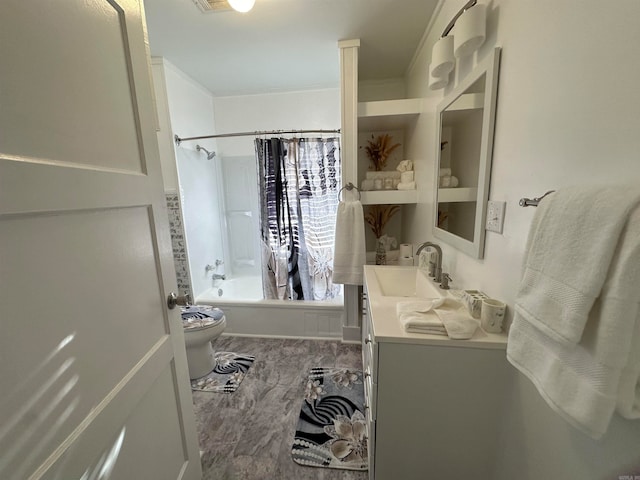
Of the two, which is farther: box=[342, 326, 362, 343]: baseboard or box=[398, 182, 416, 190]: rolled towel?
box=[342, 326, 362, 343]: baseboard

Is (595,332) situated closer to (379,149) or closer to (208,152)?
(379,149)

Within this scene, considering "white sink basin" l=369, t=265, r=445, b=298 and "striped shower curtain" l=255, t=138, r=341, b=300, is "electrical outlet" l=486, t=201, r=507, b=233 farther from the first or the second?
"striped shower curtain" l=255, t=138, r=341, b=300

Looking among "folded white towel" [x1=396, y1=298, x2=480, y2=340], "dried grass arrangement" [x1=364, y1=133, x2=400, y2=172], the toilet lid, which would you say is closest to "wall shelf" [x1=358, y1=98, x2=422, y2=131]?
"dried grass arrangement" [x1=364, y1=133, x2=400, y2=172]

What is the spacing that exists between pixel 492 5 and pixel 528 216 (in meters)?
0.84

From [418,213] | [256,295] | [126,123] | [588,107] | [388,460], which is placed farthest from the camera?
[256,295]

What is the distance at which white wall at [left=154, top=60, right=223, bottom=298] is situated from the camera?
2242mm

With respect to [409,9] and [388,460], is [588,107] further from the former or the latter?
[409,9]

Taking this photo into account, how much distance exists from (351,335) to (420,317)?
1.49 meters

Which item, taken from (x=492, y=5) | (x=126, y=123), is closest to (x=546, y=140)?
(x=492, y=5)

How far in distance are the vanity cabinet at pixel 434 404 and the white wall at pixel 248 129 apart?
243 centimetres

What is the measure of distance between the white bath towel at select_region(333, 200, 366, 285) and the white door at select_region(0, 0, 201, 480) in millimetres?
1389

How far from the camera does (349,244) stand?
6.83 feet

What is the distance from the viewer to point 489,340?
876mm

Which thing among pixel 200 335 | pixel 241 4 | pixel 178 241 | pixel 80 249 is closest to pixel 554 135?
pixel 80 249
